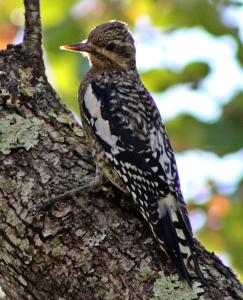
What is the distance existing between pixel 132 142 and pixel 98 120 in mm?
335

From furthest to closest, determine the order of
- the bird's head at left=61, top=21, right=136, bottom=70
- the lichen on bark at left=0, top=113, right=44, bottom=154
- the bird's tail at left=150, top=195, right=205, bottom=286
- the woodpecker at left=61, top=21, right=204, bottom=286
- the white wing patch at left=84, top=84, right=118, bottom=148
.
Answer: the bird's head at left=61, top=21, right=136, bottom=70 < the white wing patch at left=84, top=84, right=118, bottom=148 < the lichen on bark at left=0, top=113, right=44, bottom=154 < the woodpecker at left=61, top=21, right=204, bottom=286 < the bird's tail at left=150, top=195, right=205, bottom=286

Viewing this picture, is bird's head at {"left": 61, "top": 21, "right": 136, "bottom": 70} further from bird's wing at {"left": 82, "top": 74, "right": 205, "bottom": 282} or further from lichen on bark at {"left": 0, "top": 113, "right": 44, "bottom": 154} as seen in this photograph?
lichen on bark at {"left": 0, "top": 113, "right": 44, "bottom": 154}

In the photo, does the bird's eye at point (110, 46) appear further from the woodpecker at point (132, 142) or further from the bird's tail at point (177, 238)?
the bird's tail at point (177, 238)

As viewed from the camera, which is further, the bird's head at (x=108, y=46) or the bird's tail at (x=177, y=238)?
the bird's head at (x=108, y=46)

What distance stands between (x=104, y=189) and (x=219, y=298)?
0.91m

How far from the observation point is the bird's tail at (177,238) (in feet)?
11.2

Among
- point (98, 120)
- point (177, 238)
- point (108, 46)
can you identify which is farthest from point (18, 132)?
point (108, 46)

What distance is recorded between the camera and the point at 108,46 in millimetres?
5109

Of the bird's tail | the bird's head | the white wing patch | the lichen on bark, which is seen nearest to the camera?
the bird's tail

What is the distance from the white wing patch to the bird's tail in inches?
22.8

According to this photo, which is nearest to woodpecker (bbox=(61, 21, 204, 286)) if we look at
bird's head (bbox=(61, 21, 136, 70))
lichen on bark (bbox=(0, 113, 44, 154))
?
bird's head (bbox=(61, 21, 136, 70))

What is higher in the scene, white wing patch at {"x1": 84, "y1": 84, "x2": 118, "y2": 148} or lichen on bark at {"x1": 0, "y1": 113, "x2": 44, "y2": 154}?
white wing patch at {"x1": 84, "y1": 84, "x2": 118, "y2": 148}

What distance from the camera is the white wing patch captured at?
168 inches

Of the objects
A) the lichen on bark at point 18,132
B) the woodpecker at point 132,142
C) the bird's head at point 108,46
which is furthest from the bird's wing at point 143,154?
the lichen on bark at point 18,132
